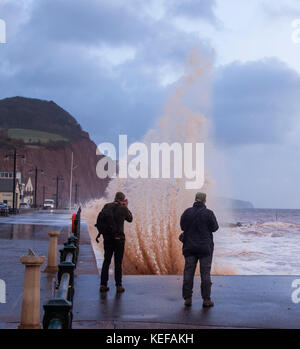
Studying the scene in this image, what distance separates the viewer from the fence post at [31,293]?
6.03 metres

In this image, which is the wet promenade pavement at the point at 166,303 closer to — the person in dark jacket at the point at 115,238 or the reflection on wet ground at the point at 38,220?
the person in dark jacket at the point at 115,238

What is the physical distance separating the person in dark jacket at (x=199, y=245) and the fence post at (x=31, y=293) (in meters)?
2.83

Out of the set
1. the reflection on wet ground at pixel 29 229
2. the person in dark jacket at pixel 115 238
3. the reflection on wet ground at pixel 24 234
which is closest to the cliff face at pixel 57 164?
the reflection on wet ground at pixel 29 229

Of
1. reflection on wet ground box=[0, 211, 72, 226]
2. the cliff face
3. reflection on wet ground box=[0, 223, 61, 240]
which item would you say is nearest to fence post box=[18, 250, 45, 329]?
reflection on wet ground box=[0, 223, 61, 240]

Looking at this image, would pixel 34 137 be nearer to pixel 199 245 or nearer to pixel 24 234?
pixel 24 234

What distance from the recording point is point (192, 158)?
2255 centimetres

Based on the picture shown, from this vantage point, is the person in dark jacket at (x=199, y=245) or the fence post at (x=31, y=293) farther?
the person in dark jacket at (x=199, y=245)

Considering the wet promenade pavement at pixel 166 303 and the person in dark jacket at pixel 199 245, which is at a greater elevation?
the person in dark jacket at pixel 199 245

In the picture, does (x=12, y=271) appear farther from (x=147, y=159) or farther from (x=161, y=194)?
(x=147, y=159)

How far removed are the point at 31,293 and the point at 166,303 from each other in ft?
9.27

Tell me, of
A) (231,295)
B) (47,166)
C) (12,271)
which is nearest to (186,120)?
(12,271)

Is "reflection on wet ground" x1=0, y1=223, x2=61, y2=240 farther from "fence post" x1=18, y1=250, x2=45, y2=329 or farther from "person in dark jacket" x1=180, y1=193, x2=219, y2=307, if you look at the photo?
"fence post" x1=18, y1=250, x2=45, y2=329

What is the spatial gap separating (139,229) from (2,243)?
519cm

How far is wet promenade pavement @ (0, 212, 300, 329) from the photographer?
276 inches
